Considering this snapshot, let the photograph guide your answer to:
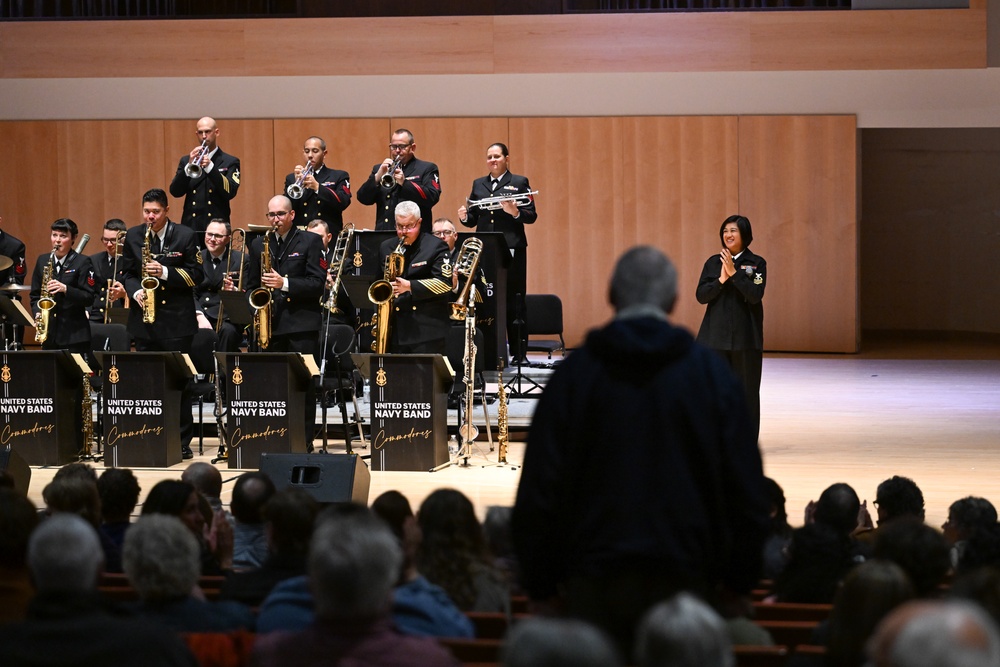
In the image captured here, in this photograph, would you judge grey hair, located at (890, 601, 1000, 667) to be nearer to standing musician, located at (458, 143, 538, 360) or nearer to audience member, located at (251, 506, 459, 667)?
audience member, located at (251, 506, 459, 667)

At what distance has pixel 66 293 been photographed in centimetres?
891

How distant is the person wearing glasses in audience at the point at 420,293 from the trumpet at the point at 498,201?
2.14m

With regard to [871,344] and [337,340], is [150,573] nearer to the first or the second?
[337,340]

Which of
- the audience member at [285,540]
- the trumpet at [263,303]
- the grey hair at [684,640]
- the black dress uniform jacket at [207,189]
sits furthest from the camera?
the black dress uniform jacket at [207,189]

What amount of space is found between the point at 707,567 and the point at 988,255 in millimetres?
13461

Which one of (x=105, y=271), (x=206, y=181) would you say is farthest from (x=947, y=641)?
(x=206, y=181)

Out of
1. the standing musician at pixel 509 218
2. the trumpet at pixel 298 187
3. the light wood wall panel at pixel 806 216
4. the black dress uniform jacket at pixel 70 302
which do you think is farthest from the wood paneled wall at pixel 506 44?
the black dress uniform jacket at pixel 70 302

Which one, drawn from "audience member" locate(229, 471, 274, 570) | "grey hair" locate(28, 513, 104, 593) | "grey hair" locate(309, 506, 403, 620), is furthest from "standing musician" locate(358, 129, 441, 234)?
"grey hair" locate(309, 506, 403, 620)

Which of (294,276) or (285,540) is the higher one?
(294,276)

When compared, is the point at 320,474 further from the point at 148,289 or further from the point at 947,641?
the point at 947,641

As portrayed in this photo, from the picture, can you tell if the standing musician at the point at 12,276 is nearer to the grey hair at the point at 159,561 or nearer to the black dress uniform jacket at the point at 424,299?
the black dress uniform jacket at the point at 424,299

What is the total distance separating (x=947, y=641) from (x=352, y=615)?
43.6 inches

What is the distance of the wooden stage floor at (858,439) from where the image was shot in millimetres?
7203

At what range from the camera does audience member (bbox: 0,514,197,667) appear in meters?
2.47
